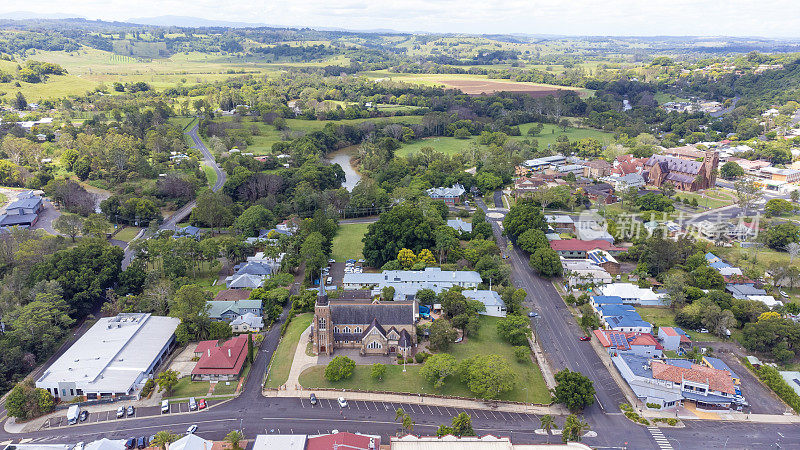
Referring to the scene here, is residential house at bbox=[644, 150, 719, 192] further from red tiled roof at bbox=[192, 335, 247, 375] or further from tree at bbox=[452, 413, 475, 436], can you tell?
red tiled roof at bbox=[192, 335, 247, 375]

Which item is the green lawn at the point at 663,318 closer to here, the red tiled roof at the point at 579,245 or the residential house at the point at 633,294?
the residential house at the point at 633,294

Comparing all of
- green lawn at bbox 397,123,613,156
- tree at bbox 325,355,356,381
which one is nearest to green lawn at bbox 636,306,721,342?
tree at bbox 325,355,356,381

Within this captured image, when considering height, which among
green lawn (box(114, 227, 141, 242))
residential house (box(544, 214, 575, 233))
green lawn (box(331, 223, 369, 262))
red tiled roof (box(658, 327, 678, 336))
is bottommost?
green lawn (box(114, 227, 141, 242))

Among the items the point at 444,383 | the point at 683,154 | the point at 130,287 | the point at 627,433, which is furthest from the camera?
the point at 683,154

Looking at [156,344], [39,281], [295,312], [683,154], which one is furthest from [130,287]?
[683,154]

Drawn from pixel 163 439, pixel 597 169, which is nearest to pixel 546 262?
pixel 163 439

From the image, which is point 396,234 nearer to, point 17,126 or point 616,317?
point 616,317
